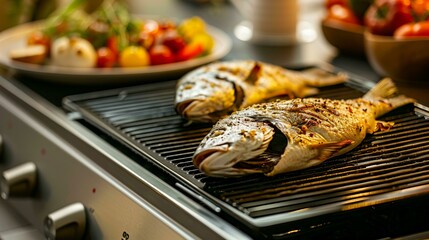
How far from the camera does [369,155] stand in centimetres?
140

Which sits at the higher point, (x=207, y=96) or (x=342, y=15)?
(x=342, y=15)

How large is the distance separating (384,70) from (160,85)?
47cm

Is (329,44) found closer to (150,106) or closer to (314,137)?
(150,106)

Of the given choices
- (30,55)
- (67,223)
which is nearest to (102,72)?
(30,55)

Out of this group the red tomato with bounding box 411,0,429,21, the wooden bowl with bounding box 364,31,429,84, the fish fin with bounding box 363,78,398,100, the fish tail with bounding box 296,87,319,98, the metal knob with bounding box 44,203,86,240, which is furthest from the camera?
the red tomato with bounding box 411,0,429,21

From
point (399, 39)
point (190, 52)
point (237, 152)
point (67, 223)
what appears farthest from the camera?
point (190, 52)

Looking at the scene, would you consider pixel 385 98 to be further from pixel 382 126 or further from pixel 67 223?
pixel 67 223

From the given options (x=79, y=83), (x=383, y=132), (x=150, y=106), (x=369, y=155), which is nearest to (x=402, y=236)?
(x=369, y=155)

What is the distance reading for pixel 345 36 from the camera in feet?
7.05

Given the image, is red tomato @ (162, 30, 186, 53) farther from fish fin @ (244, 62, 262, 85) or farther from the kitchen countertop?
fish fin @ (244, 62, 262, 85)

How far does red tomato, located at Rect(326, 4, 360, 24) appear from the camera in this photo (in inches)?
85.7

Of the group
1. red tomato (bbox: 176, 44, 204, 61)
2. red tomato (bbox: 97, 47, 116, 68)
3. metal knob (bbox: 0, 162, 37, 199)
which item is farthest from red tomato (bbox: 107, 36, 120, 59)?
metal knob (bbox: 0, 162, 37, 199)

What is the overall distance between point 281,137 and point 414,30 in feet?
2.05

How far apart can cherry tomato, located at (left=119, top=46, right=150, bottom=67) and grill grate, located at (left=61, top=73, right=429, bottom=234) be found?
0.26 m
